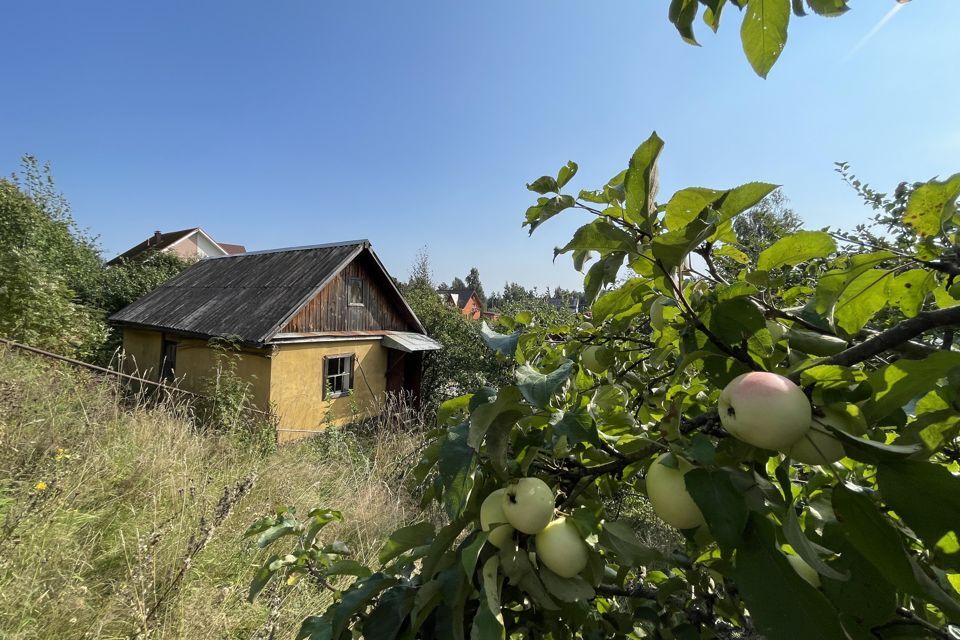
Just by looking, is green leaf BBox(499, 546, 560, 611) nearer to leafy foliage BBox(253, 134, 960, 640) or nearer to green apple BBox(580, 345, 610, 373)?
leafy foliage BBox(253, 134, 960, 640)

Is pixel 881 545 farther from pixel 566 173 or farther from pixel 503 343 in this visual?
pixel 566 173

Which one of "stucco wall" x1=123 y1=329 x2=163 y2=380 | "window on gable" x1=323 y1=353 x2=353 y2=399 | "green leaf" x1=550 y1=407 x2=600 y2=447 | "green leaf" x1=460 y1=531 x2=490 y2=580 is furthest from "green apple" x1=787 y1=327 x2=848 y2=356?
"stucco wall" x1=123 y1=329 x2=163 y2=380

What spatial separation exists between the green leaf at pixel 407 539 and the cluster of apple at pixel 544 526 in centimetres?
29

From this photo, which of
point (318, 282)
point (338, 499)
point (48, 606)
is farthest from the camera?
point (318, 282)

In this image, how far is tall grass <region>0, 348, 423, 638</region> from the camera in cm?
214

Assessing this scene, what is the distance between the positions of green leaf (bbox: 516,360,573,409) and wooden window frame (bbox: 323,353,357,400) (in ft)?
34.6

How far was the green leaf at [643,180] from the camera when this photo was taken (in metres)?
0.63

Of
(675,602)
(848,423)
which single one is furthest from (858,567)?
(675,602)

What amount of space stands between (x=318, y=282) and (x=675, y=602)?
10.4 meters

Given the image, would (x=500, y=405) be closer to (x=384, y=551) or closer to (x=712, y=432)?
(x=712, y=432)

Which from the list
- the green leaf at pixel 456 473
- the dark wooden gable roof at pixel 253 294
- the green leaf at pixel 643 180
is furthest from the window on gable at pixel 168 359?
the green leaf at pixel 643 180

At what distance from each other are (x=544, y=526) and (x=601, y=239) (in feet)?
1.50

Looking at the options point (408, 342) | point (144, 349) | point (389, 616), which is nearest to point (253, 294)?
point (144, 349)

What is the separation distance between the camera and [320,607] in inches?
109
